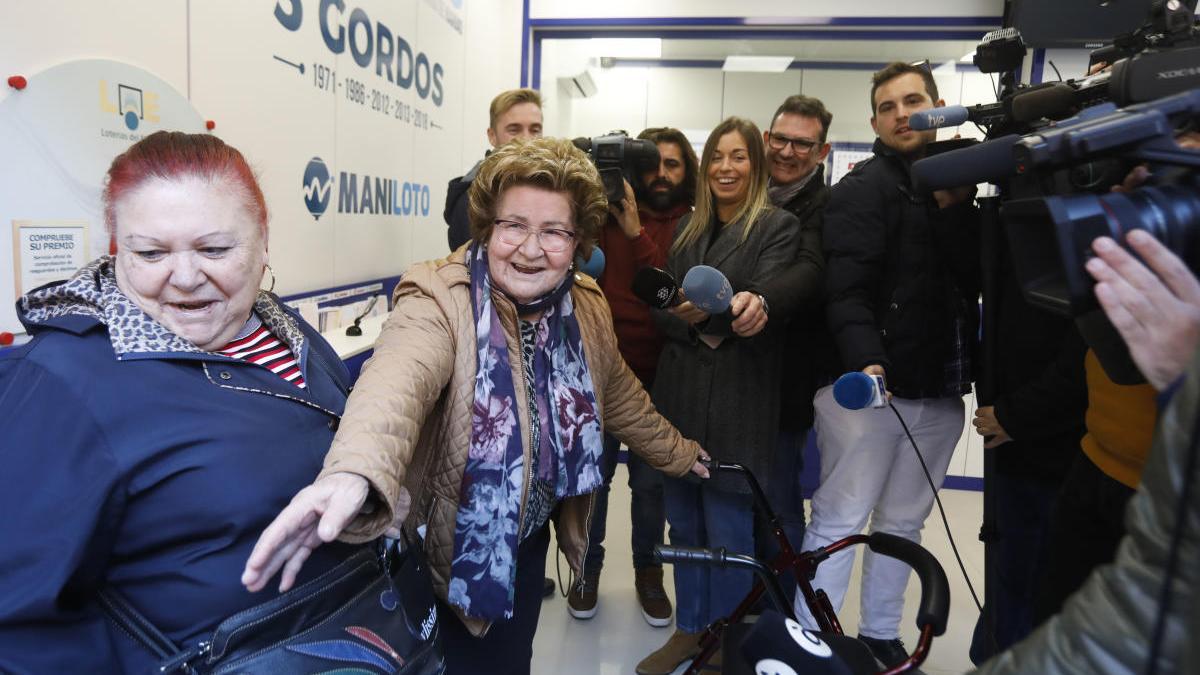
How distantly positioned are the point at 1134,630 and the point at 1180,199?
443 mm

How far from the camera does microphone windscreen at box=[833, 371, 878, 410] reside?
1550mm

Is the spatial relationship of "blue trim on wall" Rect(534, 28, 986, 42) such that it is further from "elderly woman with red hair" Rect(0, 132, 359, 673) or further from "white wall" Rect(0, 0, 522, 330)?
Answer: "elderly woman with red hair" Rect(0, 132, 359, 673)

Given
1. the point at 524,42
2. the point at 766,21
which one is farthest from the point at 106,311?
the point at 766,21

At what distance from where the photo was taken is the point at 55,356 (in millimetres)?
823

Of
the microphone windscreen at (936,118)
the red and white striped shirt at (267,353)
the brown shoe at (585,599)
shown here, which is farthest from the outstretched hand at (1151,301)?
the brown shoe at (585,599)

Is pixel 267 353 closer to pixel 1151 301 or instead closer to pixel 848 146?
pixel 1151 301

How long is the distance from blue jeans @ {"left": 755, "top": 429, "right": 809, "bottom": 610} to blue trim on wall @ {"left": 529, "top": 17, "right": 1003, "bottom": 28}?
96.7 inches

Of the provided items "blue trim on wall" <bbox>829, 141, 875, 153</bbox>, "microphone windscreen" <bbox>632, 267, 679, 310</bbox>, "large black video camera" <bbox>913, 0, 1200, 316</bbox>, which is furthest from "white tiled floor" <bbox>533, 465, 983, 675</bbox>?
"blue trim on wall" <bbox>829, 141, 875, 153</bbox>

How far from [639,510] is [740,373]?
816 mm

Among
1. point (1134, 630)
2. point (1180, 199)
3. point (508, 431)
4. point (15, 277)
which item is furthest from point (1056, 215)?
point (15, 277)

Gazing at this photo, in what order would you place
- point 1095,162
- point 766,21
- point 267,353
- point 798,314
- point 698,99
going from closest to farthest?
1. point 1095,162
2. point 267,353
3. point 798,314
4. point 766,21
5. point 698,99

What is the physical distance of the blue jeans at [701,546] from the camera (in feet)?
6.77

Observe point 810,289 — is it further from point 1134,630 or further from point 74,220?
point 74,220

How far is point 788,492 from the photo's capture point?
2.33m
